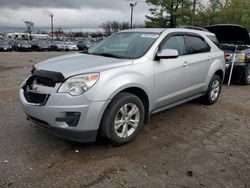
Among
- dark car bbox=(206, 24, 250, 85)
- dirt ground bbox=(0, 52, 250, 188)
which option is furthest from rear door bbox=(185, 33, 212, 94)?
dark car bbox=(206, 24, 250, 85)

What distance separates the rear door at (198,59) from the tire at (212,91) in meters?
0.40

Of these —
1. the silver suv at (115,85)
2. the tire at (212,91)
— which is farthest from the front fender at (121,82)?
the tire at (212,91)

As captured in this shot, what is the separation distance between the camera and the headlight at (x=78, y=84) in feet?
12.3

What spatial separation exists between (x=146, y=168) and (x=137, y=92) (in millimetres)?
1243

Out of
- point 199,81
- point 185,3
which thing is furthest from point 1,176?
point 185,3

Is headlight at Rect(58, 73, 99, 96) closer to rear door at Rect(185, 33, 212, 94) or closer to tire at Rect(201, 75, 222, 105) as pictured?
rear door at Rect(185, 33, 212, 94)

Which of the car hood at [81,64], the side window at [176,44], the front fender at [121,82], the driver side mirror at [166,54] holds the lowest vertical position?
the front fender at [121,82]

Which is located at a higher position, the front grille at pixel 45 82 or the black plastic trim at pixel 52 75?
the black plastic trim at pixel 52 75

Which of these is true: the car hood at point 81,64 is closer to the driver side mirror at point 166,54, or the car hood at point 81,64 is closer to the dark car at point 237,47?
the driver side mirror at point 166,54

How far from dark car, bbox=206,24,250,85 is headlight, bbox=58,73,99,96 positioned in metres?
6.31

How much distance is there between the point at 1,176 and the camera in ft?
11.3

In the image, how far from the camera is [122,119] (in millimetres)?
4242

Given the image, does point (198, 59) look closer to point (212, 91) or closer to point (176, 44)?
point (176, 44)

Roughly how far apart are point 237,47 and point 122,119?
7038mm
